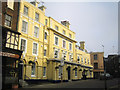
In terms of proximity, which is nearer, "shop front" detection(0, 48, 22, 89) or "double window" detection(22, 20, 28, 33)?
"shop front" detection(0, 48, 22, 89)

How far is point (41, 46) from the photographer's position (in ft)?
86.9

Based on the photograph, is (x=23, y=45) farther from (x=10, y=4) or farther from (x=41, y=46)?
(x=10, y=4)

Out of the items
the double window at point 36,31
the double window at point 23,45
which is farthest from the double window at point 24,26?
the double window at point 36,31

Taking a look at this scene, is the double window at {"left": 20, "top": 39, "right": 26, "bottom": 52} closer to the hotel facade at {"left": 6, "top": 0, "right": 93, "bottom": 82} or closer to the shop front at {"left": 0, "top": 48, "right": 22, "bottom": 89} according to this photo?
the hotel facade at {"left": 6, "top": 0, "right": 93, "bottom": 82}

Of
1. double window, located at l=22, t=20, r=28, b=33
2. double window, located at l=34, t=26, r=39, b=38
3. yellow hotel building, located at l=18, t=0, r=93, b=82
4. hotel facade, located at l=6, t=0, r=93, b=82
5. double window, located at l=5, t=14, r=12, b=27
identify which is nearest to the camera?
double window, located at l=5, t=14, r=12, b=27

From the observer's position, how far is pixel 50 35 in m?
→ 28.8

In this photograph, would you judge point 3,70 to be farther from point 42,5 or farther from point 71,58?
point 71,58

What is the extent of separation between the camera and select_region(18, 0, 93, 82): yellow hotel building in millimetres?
22672

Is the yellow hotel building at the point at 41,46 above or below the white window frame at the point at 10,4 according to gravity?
below

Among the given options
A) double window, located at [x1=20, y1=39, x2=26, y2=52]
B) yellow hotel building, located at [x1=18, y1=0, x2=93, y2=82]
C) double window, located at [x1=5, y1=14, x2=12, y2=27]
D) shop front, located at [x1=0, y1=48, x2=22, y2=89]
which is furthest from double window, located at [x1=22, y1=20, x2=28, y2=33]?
shop front, located at [x1=0, y1=48, x2=22, y2=89]

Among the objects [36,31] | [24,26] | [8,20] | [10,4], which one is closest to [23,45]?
[24,26]

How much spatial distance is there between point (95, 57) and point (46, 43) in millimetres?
34671

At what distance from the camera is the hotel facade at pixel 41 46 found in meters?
22.6

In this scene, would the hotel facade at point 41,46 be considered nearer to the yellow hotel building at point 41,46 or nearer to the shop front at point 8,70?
the yellow hotel building at point 41,46
